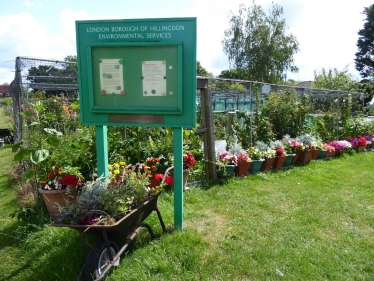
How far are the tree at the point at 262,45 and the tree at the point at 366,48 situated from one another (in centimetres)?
2142

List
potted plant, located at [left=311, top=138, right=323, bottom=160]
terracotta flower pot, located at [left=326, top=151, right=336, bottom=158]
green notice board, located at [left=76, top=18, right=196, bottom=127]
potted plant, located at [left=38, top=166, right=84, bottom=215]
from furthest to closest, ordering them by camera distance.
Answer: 1. terracotta flower pot, located at [left=326, top=151, right=336, bottom=158]
2. potted plant, located at [left=311, top=138, right=323, bottom=160]
3. potted plant, located at [left=38, top=166, right=84, bottom=215]
4. green notice board, located at [left=76, top=18, right=196, bottom=127]

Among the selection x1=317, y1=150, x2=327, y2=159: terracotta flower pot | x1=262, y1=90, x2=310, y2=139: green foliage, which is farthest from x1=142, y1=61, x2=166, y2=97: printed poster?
x1=317, y1=150, x2=327, y2=159: terracotta flower pot

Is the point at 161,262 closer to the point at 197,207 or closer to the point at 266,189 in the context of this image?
the point at 197,207

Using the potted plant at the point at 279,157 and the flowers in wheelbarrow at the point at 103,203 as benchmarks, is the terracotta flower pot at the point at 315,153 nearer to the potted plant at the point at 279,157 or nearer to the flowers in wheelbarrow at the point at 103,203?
the potted plant at the point at 279,157

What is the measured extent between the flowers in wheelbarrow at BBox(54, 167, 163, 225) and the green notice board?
67cm

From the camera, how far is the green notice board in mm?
2680

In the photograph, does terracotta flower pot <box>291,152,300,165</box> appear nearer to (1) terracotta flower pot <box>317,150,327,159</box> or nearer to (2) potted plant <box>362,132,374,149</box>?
(1) terracotta flower pot <box>317,150,327,159</box>

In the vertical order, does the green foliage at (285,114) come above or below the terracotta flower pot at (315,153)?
above

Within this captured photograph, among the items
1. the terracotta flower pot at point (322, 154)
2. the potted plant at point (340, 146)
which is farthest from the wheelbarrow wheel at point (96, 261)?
the potted plant at point (340, 146)

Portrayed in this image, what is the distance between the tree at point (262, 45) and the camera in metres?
21.3

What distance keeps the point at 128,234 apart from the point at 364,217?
311cm

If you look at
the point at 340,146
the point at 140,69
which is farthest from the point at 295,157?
the point at 140,69

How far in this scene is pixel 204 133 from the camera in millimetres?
4809

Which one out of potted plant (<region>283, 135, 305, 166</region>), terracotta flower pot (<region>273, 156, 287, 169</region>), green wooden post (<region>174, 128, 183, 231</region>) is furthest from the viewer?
potted plant (<region>283, 135, 305, 166</region>)
